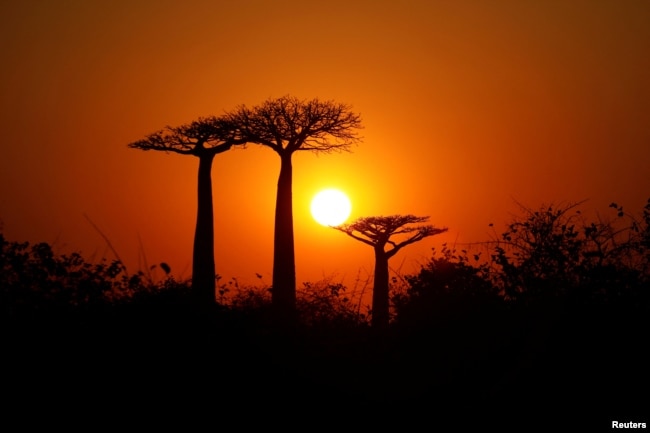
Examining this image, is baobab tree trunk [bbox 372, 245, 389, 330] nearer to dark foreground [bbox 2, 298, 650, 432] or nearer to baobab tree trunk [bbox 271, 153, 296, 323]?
baobab tree trunk [bbox 271, 153, 296, 323]

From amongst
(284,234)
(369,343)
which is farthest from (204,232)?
(369,343)

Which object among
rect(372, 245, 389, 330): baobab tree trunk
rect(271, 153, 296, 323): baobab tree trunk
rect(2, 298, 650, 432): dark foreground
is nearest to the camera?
rect(2, 298, 650, 432): dark foreground

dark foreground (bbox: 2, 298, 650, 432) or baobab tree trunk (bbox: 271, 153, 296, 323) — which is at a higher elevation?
baobab tree trunk (bbox: 271, 153, 296, 323)

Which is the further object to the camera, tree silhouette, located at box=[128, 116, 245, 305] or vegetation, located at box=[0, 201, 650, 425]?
tree silhouette, located at box=[128, 116, 245, 305]

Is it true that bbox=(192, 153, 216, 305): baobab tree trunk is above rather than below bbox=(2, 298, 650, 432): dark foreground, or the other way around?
above

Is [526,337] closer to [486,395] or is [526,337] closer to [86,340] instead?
[486,395]

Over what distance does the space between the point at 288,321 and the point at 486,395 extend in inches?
76.7

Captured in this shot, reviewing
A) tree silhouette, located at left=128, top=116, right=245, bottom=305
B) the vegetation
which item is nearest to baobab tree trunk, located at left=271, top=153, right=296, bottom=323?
→ tree silhouette, located at left=128, top=116, right=245, bottom=305

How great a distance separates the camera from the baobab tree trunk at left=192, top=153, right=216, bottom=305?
513 inches

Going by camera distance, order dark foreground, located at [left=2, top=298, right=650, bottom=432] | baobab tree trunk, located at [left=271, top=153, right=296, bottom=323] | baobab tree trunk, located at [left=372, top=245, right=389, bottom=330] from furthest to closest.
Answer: baobab tree trunk, located at [left=372, top=245, right=389, bottom=330]
baobab tree trunk, located at [left=271, top=153, right=296, bottom=323]
dark foreground, located at [left=2, top=298, right=650, bottom=432]

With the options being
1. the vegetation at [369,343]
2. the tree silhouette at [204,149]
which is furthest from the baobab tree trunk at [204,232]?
the vegetation at [369,343]

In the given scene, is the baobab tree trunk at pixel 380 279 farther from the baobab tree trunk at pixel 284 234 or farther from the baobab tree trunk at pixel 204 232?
the baobab tree trunk at pixel 204 232

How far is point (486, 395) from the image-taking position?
12.4 feet

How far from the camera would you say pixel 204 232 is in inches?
539
